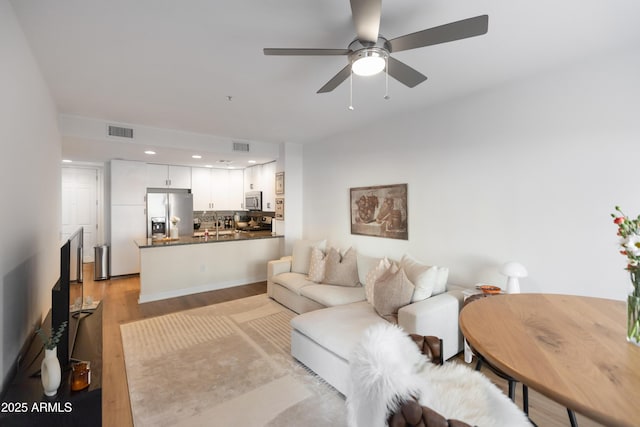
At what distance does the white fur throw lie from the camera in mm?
764

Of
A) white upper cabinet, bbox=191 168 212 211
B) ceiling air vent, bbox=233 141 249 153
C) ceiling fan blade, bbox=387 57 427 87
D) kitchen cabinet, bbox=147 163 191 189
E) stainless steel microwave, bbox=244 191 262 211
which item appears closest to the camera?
ceiling fan blade, bbox=387 57 427 87

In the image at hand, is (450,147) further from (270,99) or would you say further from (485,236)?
(270,99)

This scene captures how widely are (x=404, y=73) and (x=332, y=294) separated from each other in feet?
7.57

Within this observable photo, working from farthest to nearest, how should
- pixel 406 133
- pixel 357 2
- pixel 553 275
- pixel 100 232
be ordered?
pixel 100 232 < pixel 406 133 < pixel 553 275 < pixel 357 2

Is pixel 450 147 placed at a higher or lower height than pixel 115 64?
lower

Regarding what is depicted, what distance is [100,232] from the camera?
6.59 meters

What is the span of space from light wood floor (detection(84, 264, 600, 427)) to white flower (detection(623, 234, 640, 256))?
148 centimetres

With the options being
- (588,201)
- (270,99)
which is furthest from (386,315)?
(270,99)

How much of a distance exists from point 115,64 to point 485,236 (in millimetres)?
3613

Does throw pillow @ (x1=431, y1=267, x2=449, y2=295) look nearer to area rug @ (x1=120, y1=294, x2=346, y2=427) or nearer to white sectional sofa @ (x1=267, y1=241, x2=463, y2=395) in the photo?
white sectional sofa @ (x1=267, y1=241, x2=463, y2=395)

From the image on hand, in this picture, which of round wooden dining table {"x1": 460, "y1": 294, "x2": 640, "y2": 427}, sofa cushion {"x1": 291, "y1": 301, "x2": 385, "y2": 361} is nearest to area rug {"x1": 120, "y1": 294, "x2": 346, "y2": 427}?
sofa cushion {"x1": 291, "y1": 301, "x2": 385, "y2": 361}

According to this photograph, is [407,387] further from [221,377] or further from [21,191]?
[21,191]

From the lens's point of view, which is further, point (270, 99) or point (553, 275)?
point (270, 99)

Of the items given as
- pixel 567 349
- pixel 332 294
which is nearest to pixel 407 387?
pixel 567 349
